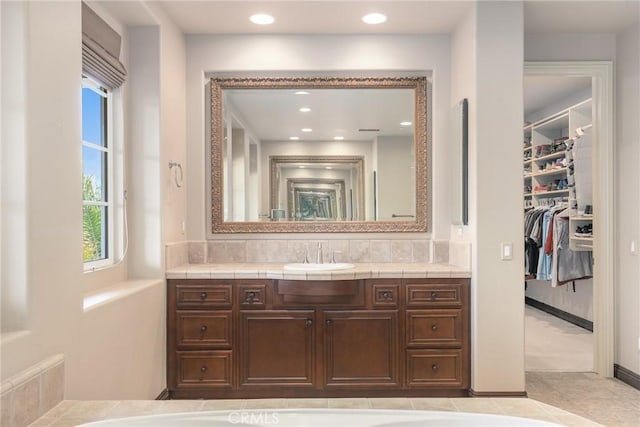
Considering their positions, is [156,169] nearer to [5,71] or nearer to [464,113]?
[5,71]

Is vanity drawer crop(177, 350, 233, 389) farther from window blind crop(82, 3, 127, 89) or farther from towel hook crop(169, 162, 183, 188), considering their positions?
window blind crop(82, 3, 127, 89)

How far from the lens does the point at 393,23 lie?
141 inches

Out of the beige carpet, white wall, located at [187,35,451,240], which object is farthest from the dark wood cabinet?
the beige carpet

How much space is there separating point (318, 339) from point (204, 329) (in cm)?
74

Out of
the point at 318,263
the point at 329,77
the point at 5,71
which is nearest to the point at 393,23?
the point at 329,77

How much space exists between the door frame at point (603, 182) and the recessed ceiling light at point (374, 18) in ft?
3.90

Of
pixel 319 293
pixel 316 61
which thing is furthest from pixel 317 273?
pixel 316 61

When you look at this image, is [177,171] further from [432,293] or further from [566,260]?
[566,260]

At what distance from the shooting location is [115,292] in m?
2.72

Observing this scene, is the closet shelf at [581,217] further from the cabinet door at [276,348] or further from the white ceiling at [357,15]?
the cabinet door at [276,348]

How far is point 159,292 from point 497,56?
8.52ft

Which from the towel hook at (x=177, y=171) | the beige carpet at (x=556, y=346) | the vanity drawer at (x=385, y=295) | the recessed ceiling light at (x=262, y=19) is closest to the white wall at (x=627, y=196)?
the beige carpet at (x=556, y=346)

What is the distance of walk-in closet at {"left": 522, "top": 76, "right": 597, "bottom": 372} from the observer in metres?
4.72

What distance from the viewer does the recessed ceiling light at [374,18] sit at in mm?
3439
